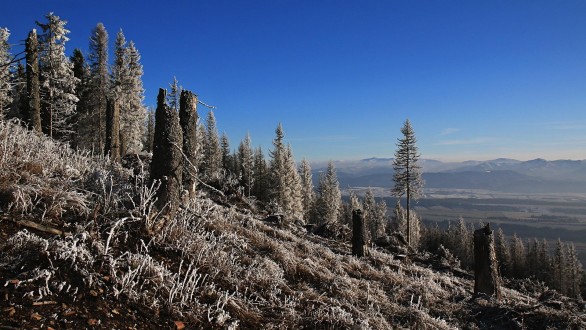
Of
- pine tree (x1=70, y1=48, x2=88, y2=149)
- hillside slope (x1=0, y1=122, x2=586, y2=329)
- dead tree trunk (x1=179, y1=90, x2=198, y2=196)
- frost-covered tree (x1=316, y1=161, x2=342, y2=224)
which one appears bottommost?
frost-covered tree (x1=316, y1=161, x2=342, y2=224)

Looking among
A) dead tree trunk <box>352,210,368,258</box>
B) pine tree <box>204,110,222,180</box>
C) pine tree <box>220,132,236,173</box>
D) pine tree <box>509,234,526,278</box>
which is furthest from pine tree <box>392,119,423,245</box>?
pine tree <box>509,234,526,278</box>

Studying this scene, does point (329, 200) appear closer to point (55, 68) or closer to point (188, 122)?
point (55, 68)

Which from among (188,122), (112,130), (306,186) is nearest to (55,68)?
(112,130)

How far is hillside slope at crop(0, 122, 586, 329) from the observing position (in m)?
3.39

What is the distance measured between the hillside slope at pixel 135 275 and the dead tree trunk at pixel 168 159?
359mm

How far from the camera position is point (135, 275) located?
3871 mm

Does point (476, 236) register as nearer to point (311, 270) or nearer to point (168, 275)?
point (311, 270)

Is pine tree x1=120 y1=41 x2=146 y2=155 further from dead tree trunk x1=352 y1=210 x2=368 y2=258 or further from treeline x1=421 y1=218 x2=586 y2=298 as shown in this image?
treeline x1=421 y1=218 x2=586 y2=298

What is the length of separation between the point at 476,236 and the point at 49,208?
11065 millimetres

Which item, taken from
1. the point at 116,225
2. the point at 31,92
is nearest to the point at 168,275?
the point at 116,225

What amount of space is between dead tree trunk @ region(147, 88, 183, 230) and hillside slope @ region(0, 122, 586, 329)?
36cm

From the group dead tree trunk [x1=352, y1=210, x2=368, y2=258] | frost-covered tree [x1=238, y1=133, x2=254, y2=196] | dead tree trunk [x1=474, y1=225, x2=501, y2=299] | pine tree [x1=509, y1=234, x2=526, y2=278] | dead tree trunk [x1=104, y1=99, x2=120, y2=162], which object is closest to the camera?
dead tree trunk [x1=474, y1=225, x2=501, y2=299]

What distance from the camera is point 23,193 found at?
4.30m

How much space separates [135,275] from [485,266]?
10.4 meters
